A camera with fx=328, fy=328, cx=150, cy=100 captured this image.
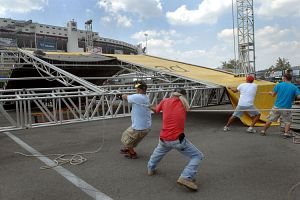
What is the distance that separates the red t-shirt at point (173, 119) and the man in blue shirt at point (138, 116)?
128 cm

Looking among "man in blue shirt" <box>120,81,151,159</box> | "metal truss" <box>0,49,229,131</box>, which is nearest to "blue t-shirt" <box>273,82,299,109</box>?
"metal truss" <box>0,49,229,131</box>

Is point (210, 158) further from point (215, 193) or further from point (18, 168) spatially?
point (18, 168)

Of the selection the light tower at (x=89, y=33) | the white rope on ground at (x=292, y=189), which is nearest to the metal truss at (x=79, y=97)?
the white rope on ground at (x=292, y=189)

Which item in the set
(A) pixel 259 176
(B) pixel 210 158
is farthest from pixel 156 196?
(B) pixel 210 158

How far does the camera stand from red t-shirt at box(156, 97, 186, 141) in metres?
5.29

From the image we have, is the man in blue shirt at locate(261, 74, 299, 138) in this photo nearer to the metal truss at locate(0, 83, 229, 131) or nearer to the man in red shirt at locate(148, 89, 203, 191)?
the man in red shirt at locate(148, 89, 203, 191)

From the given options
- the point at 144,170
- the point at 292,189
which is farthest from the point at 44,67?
the point at 292,189

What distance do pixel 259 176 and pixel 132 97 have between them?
283 cm

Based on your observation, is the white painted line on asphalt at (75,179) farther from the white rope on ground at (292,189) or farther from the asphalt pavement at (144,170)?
the white rope on ground at (292,189)

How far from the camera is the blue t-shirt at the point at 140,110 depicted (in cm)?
668

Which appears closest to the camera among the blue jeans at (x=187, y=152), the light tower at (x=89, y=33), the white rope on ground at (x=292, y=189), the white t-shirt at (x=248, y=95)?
the white rope on ground at (x=292, y=189)

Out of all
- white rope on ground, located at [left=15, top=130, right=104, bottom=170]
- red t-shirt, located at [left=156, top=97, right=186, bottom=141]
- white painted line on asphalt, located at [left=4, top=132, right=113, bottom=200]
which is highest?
red t-shirt, located at [left=156, top=97, right=186, bottom=141]

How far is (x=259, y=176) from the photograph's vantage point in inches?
221

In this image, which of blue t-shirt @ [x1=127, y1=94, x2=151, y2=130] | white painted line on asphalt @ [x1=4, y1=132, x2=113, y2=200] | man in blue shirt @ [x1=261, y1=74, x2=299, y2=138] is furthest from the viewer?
man in blue shirt @ [x1=261, y1=74, x2=299, y2=138]
